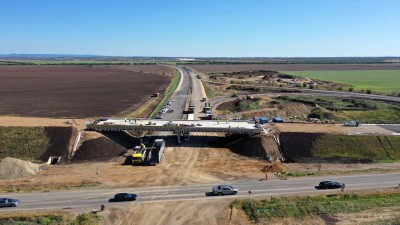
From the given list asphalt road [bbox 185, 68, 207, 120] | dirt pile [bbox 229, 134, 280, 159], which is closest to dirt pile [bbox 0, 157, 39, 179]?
dirt pile [bbox 229, 134, 280, 159]

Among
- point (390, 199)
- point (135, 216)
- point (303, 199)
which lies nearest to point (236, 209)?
point (303, 199)

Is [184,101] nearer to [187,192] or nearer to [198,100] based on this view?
[198,100]


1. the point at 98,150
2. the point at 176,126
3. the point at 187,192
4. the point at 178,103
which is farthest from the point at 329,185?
the point at 178,103

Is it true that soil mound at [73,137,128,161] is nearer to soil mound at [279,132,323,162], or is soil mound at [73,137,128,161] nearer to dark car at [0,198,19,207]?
dark car at [0,198,19,207]

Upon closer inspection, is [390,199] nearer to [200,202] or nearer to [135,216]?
[200,202]

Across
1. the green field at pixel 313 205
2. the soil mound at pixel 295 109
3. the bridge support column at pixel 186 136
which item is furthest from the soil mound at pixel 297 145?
the soil mound at pixel 295 109

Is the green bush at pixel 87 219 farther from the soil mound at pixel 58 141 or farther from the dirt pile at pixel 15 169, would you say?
the soil mound at pixel 58 141
